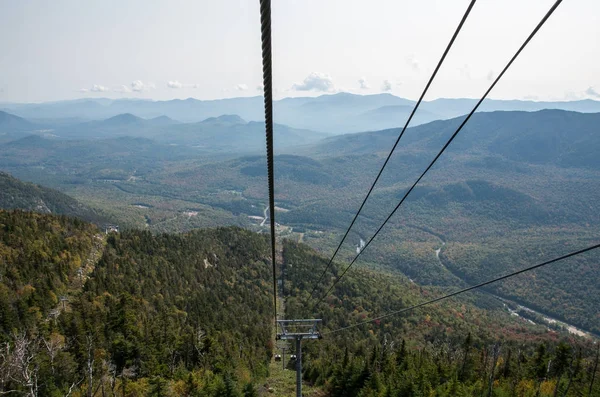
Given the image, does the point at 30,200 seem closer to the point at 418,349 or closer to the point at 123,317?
the point at 123,317

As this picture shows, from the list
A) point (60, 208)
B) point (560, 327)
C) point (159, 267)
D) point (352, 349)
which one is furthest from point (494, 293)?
point (60, 208)

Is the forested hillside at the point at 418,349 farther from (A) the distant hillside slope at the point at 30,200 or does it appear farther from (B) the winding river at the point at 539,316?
(A) the distant hillside slope at the point at 30,200

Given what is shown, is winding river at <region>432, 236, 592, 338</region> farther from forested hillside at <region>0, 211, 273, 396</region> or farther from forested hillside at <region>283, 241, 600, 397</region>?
forested hillside at <region>0, 211, 273, 396</region>

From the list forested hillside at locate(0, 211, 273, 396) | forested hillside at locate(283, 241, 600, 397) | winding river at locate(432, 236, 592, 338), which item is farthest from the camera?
winding river at locate(432, 236, 592, 338)

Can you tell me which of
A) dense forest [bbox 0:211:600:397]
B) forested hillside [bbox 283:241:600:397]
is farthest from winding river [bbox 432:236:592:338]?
dense forest [bbox 0:211:600:397]

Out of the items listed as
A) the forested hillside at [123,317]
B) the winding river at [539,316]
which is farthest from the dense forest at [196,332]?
the winding river at [539,316]

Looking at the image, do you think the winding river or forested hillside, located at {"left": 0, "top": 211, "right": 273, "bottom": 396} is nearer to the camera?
forested hillside, located at {"left": 0, "top": 211, "right": 273, "bottom": 396}

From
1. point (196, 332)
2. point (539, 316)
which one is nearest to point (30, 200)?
point (196, 332)

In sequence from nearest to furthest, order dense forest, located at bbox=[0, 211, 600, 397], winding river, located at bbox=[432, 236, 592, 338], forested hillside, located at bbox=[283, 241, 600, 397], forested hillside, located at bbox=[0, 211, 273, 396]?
1. forested hillside, located at bbox=[0, 211, 273, 396]
2. dense forest, located at bbox=[0, 211, 600, 397]
3. forested hillside, located at bbox=[283, 241, 600, 397]
4. winding river, located at bbox=[432, 236, 592, 338]

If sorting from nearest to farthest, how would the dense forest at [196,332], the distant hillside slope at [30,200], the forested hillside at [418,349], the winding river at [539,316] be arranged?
the dense forest at [196,332] → the forested hillside at [418,349] → the winding river at [539,316] → the distant hillside slope at [30,200]

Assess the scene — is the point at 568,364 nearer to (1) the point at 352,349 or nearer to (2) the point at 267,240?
(1) the point at 352,349
